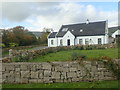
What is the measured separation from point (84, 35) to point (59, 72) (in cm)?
2564

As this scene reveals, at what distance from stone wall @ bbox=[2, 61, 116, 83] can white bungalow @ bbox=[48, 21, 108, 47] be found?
23676 millimetres

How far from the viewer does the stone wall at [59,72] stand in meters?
5.88

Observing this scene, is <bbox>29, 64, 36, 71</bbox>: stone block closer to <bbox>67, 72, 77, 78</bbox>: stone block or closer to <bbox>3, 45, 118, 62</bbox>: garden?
<bbox>67, 72, 77, 78</bbox>: stone block

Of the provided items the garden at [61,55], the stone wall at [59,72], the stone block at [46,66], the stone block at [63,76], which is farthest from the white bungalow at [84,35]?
the stone block at [46,66]

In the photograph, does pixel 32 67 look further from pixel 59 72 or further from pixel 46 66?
pixel 59 72

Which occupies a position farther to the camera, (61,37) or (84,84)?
(61,37)

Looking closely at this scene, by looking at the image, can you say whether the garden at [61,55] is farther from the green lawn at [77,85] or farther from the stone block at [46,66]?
the stone block at [46,66]

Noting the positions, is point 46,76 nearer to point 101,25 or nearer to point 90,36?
point 90,36

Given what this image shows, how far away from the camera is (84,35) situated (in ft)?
101

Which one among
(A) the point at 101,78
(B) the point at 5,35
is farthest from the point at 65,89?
(B) the point at 5,35

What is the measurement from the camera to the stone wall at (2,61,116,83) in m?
5.88

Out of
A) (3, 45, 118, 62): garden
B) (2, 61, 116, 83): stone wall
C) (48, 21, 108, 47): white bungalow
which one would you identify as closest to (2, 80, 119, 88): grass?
(2, 61, 116, 83): stone wall

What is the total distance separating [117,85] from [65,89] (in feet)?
6.24

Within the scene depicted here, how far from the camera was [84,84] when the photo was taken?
18.1 ft
